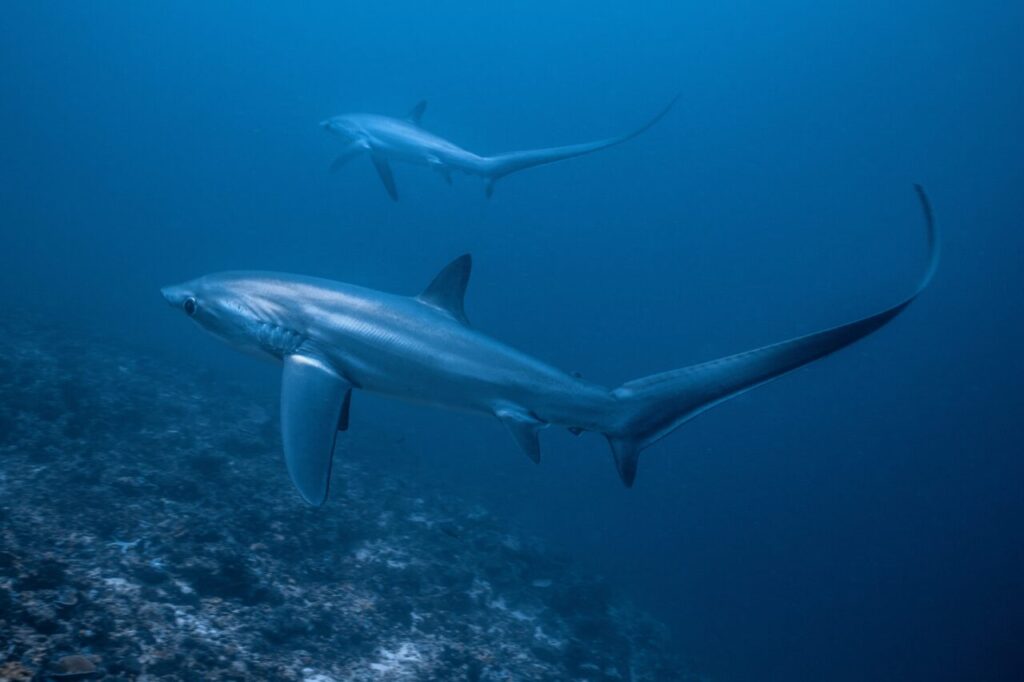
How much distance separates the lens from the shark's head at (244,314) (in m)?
5.07

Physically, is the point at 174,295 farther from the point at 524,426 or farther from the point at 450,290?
the point at 524,426

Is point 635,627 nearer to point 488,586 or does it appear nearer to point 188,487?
point 488,586

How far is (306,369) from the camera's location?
16.1ft

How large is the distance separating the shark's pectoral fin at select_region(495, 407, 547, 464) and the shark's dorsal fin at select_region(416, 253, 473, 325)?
111cm

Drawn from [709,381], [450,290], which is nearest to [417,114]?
[450,290]

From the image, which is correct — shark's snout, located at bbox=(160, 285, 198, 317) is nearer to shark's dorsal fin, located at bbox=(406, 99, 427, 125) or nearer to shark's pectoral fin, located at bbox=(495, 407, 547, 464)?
shark's pectoral fin, located at bbox=(495, 407, 547, 464)

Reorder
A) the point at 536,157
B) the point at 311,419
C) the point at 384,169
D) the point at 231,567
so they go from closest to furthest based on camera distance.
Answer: the point at 311,419
the point at 231,567
the point at 536,157
the point at 384,169

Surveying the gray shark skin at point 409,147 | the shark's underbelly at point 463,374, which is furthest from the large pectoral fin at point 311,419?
the gray shark skin at point 409,147

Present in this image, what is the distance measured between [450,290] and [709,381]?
2687mm

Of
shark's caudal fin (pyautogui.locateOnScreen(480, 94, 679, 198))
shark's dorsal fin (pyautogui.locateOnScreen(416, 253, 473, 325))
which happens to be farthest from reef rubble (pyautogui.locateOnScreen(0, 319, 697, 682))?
shark's caudal fin (pyautogui.locateOnScreen(480, 94, 679, 198))

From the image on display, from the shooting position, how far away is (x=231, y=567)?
6.26m

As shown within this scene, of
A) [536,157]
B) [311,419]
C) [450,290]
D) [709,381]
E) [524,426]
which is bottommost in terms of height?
[311,419]

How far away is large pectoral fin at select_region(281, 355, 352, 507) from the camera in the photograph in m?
4.34

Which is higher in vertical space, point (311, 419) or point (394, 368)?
point (394, 368)
